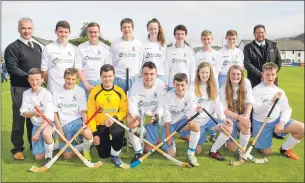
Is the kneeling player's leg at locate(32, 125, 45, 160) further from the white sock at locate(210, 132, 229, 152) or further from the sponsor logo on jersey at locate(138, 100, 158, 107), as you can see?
the white sock at locate(210, 132, 229, 152)

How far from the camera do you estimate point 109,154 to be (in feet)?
16.5

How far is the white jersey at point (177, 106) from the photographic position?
4941mm

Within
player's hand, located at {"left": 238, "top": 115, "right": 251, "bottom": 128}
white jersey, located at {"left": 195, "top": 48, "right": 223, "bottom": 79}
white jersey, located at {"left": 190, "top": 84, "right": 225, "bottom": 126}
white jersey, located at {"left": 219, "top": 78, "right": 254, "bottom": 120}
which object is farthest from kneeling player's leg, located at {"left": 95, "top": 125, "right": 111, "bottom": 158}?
white jersey, located at {"left": 195, "top": 48, "right": 223, "bottom": 79}

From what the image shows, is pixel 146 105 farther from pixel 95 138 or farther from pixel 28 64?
pixel 28 64

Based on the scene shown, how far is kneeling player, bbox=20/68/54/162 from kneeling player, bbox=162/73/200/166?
174 centimetres

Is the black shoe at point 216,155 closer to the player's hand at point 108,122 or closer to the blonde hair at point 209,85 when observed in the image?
the blonde hair at point 209,85

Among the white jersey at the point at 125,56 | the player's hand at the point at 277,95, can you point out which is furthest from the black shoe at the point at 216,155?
the white jersey at the point at 125,56

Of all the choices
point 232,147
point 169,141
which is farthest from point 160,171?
point 232,147

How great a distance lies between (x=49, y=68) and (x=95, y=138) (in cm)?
143

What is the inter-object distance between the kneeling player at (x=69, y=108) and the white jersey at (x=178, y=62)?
1.68 m

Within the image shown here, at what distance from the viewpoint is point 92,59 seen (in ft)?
18.1

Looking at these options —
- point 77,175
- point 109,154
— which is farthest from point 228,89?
point 77,175

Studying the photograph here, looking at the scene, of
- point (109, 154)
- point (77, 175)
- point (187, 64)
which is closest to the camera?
point (77, 175)

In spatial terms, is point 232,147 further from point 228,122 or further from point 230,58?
point 230,58
